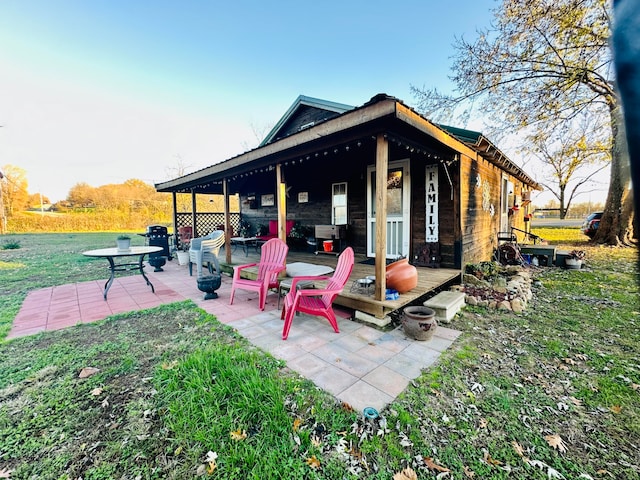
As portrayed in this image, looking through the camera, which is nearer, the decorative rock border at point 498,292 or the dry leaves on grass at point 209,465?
the dry leaves on grass at point 209,465

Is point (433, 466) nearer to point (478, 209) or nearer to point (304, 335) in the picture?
point (304, 335)

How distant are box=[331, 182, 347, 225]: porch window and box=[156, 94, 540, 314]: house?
2cm

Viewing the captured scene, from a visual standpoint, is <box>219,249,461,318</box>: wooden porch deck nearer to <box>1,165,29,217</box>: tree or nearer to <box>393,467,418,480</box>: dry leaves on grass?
<box>393,467,418,480</box>: dry leaves on grass

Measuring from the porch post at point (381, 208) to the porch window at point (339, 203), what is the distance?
3463 millimetres

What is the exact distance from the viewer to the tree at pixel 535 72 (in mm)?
6836

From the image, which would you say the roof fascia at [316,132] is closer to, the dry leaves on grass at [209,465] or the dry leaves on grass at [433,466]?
the dry leaves on grass at [433,466]

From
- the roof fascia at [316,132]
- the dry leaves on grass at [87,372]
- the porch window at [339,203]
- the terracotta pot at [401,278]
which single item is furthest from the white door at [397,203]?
the dry leaves on grass at [87,372]

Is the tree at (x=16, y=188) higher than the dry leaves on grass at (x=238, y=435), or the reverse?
the tree at (x=16, y=188)

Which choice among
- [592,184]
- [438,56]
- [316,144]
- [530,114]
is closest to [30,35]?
[316,144]

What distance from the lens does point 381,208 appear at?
127 inches

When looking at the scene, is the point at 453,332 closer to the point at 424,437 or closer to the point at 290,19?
the point at 424,437

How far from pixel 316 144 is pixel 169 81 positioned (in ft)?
33.0

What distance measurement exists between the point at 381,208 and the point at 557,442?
2313 millimetres

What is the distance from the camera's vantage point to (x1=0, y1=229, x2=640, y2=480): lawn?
64.2 inches
